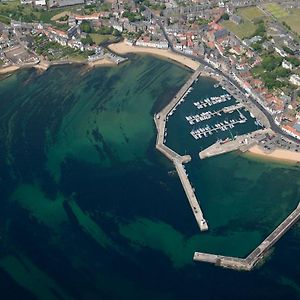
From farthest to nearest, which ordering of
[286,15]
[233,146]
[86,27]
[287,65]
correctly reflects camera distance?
[286,15] → [86,27] → [287,65] → [233,146]

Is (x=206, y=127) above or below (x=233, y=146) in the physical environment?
above

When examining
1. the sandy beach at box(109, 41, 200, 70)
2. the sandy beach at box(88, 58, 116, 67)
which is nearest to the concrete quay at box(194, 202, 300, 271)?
the sandy beach at box(109, 41, 200, 70)

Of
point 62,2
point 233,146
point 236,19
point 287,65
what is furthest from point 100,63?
point 233,146

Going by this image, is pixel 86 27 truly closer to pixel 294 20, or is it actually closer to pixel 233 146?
pixel 294 20

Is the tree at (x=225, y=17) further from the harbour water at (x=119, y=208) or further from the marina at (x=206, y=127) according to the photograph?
the harbour water at (x=119, y=208)

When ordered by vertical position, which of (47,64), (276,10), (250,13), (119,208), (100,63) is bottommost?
(119,208)

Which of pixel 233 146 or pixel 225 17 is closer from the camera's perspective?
pixel 233 146

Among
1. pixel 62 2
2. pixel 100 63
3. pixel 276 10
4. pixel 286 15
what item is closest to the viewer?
pixel 100 63
